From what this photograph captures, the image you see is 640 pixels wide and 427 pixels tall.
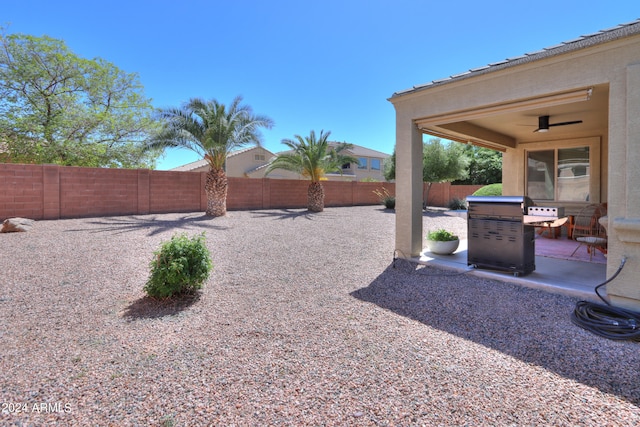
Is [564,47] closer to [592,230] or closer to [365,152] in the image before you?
[592,230]

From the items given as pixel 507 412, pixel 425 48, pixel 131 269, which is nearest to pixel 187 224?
pixel 131 269

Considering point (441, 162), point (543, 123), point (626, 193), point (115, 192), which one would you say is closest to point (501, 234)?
point (626, 193)

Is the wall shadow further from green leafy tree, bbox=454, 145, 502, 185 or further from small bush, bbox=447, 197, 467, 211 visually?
green leafy tree, bbox=454, 145, 502, 185

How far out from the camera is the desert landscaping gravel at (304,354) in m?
2.24

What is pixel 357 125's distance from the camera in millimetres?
30859

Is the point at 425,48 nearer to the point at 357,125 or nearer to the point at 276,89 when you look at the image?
the point at 276,89

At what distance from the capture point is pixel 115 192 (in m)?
13.7

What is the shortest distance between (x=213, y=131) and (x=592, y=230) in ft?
41.1

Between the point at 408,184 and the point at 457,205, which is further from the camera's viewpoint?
the point at 457,205

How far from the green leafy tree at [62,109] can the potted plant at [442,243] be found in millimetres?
16497

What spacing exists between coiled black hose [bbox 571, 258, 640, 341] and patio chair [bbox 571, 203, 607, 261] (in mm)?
2087

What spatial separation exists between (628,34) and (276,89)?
16909 millimetres

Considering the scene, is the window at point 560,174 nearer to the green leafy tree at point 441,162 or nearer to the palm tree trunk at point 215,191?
the palm tree trunk at point 215,191

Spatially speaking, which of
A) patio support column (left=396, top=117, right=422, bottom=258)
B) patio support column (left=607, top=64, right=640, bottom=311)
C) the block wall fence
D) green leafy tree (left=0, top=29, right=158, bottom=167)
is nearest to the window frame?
patio support column (left=396, top=117, right=422, bottom=258)
